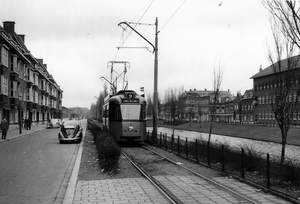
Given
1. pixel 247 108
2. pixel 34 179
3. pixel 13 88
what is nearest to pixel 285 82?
pixel 34 179

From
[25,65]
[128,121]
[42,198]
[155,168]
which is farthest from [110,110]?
[25,65]

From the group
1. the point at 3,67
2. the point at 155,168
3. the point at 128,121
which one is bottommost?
the point at 155,168

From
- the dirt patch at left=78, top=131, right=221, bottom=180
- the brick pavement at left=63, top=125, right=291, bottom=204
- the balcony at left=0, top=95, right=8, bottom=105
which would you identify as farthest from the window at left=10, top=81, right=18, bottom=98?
the brick pavement at left=63, top=125, right=291, bottom=204

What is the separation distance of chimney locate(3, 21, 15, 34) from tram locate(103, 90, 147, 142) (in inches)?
1478

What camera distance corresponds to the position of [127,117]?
20422mm

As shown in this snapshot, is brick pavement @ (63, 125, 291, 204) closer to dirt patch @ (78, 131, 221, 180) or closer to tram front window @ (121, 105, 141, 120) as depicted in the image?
dirt patch @ (78, 131, 221, 180)

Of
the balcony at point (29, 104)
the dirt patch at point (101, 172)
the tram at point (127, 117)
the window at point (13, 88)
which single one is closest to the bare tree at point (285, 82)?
the dirt patch at point (101, 172)

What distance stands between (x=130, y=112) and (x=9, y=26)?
3918 cm

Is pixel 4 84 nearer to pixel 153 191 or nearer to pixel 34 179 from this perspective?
pixel 34 179

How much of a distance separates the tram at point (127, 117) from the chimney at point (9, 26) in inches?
1478

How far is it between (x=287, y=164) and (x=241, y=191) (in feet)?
5.21

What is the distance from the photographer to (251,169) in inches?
426

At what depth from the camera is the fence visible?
8.56 meters

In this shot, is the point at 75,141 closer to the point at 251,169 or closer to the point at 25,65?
the point at 251,169
